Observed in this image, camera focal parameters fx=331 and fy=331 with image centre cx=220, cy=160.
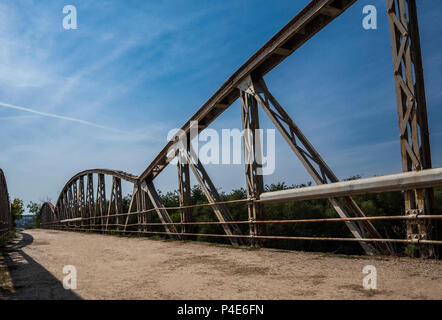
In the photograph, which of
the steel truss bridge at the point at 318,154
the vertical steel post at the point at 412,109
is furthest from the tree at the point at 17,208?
the vertical steel post at the point at 412,109

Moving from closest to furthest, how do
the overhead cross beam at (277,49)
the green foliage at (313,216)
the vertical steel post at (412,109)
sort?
the vertical steel post at (412,109) < the overhead cross beam at (277,49) < the green foliage at (313,216)

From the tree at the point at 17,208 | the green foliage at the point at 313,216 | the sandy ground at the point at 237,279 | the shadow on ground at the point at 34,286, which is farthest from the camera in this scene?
the tree at the point at 17,208

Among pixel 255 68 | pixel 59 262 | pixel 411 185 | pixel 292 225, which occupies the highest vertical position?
pixel 255 68

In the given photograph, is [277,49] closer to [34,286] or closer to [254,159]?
[254,159]

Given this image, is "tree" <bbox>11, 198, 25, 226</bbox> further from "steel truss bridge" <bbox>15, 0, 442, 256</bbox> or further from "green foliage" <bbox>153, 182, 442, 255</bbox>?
"steel truss bridge" <bbox>15, 0, 442, 256</bbox>

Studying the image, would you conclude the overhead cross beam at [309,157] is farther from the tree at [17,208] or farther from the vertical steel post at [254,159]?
the tree at [17,208]

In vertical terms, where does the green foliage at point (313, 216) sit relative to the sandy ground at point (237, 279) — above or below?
below

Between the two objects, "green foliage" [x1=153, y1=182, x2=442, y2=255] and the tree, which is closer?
"green foliage" [x1=153, y1=182, x2=442, y2=255]

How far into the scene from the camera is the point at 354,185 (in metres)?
5.27

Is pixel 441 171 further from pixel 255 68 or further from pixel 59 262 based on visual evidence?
pixel 59 262

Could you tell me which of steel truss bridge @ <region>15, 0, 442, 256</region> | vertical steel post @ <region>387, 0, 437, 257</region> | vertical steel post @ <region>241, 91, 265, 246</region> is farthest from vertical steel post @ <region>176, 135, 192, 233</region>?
vertical steel post @ <region>387, 0, 437, 257</region>

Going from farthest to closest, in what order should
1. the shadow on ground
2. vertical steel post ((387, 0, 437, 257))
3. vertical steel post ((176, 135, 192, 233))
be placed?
1. vertical steel post ((176, 135, 192, 233))
2. vertical steel post ((387, 0, 437, 257))
3. the shadow on ground
